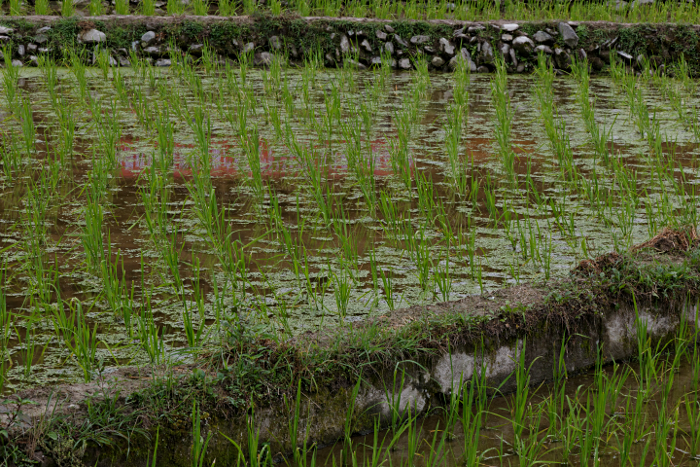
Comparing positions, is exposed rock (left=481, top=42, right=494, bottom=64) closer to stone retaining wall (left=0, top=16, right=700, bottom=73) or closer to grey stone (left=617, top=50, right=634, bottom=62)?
stone retaining wall (left=0, top=16, right=700, bottom=73)

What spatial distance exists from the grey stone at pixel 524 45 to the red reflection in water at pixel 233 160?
3.81 meters

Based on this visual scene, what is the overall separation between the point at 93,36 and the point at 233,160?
12.8ft

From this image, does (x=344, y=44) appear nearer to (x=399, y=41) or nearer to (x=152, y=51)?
(x=399, y=41)

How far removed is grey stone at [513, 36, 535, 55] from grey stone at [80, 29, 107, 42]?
4125 mm

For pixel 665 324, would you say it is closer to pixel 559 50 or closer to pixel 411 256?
pixel 411 256

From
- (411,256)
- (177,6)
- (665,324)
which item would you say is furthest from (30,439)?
(177,6)

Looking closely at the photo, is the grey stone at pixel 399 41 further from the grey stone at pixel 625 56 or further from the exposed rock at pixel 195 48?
the grey stone at pixel 625 56

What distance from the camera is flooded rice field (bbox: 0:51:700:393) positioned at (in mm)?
2357

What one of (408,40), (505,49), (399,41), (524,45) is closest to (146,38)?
(399,41)

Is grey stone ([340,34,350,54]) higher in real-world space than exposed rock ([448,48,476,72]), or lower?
higher

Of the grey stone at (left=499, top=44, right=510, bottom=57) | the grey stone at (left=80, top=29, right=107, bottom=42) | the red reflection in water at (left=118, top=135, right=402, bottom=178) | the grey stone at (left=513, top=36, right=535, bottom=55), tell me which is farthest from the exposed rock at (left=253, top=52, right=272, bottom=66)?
the red reflection in water at (left=118, top=135, right=402, bottom=178)

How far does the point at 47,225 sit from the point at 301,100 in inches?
119

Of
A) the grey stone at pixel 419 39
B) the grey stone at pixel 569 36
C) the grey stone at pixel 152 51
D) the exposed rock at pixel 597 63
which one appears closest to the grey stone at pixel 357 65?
the grey stone at pixel 419 39

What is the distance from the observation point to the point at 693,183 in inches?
151
